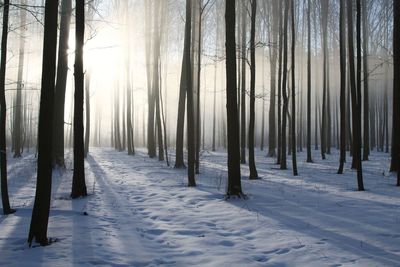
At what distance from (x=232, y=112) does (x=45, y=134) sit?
4.36m

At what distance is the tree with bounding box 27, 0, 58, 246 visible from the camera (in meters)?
4.96

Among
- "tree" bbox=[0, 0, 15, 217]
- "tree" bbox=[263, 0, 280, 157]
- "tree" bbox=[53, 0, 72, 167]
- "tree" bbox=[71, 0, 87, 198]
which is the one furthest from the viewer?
"tree" bbox=[263, 0, 280, 157]

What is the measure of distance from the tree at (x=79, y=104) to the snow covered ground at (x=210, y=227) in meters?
0.42

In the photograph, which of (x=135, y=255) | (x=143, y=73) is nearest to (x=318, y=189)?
(x=135, y=255)

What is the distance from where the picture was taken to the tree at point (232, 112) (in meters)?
8.39

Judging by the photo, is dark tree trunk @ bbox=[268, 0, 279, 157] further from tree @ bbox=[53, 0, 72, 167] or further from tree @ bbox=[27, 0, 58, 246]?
tree @ bbox=[27, 0, 58, 246]

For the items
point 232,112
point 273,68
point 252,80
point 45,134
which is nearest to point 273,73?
point 273,68

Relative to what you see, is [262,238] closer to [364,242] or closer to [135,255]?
[364,242]

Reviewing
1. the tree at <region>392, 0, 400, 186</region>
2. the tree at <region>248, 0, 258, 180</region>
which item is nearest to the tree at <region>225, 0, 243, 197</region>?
the tree at <region>248, 0, 258, 180</region>

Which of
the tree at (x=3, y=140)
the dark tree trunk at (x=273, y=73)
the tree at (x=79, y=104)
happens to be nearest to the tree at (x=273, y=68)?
the dark tree trunk at (x=273, y=73)

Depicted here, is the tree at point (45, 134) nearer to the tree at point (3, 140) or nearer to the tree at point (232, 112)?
the tree at point (3, 140)

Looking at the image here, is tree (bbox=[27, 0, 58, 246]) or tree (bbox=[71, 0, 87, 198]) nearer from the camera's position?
tree (bbox=[27, 0, 58, 246])

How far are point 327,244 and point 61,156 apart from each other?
11185mm

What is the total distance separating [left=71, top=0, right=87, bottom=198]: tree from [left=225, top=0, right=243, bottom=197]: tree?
3.11 metres
